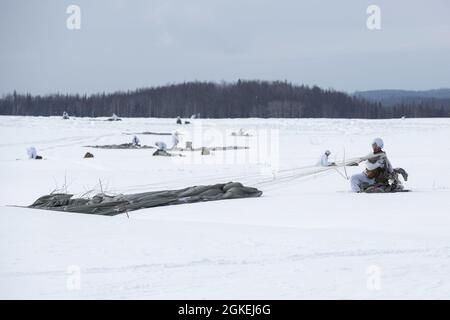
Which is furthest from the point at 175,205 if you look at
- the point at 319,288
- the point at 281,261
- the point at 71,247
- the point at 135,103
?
the point at 135,103

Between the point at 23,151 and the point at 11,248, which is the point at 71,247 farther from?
the point at 23,151

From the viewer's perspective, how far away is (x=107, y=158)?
24.8 m

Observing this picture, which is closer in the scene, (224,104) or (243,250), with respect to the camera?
(243,250)

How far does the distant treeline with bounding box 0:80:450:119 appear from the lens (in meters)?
122

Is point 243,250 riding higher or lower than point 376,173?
lower

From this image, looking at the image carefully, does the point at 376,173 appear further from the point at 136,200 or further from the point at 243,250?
the point at 243,250

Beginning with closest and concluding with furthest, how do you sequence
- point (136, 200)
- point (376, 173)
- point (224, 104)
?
point (136, 200), point (376, 173), point (224, 104)

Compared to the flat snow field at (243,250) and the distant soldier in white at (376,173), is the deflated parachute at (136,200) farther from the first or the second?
the distant soldier in white at (376,173)

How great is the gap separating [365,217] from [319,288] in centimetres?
390

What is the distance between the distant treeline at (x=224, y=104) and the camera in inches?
4788

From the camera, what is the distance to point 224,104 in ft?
436

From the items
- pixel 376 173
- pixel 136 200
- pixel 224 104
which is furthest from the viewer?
pixel 224 104

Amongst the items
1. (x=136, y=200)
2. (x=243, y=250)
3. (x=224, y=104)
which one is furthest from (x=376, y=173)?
(x=224, y=104)

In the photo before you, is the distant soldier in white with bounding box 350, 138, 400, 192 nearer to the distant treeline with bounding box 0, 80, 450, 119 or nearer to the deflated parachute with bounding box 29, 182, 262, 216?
the deflated parachute with bounding box 29, 182, 262, 216
